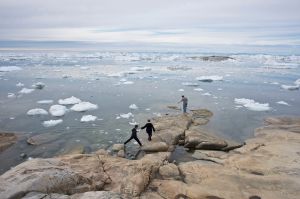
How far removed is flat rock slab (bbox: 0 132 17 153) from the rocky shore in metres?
4.29

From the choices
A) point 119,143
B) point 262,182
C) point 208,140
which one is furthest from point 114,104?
point 262,182

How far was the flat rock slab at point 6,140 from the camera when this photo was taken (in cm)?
1409

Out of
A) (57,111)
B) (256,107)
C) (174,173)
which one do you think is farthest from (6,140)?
(256,107)

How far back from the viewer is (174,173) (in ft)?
33.9

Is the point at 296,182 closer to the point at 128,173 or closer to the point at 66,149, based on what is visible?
the point at 128,173

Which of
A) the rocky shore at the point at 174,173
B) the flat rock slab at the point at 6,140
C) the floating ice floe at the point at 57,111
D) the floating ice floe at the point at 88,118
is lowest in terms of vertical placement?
the flat rock slab at the point at 6,140

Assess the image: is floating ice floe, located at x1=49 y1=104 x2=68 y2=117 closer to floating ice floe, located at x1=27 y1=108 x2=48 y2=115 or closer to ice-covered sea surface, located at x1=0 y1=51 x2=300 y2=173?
ice-covered sea surface, located at x1=0 y1=51 x2=300 y2=173

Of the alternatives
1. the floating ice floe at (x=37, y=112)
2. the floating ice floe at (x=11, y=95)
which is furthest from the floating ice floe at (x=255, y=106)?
the floating ice floe at (x=11, y=95)

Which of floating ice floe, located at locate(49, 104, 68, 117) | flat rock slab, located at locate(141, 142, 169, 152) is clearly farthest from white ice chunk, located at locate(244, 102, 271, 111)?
floating ice floe, located at locate(49, 104, 68, 117)

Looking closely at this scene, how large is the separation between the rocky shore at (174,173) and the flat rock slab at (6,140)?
4.29m

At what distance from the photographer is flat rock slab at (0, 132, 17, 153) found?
14.1m

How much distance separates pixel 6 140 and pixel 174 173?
8.72 meters

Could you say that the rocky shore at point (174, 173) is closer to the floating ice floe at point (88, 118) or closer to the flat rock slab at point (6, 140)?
the flat rock slab at point (6, 140)

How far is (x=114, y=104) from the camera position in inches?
907
